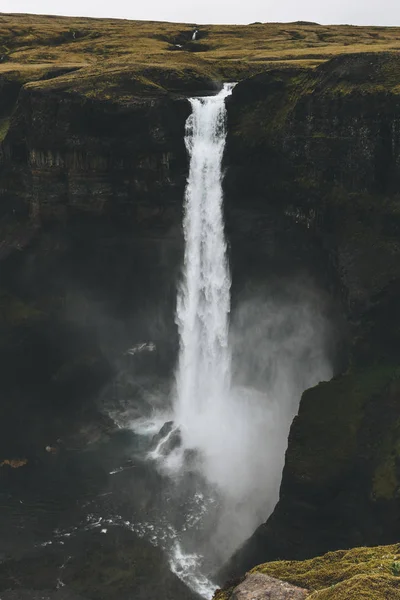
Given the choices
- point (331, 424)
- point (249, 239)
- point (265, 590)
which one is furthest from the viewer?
point (249, 239)

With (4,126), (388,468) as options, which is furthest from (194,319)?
(4,126)

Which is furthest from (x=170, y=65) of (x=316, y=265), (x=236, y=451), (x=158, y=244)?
(x=236, y=451)

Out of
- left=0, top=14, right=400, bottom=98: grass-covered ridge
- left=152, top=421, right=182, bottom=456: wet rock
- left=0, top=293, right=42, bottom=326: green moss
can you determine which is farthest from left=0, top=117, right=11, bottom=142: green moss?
left=152, top=421, right=182, bottom=456: wet rock

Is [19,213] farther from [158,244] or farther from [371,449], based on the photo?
[371,449]

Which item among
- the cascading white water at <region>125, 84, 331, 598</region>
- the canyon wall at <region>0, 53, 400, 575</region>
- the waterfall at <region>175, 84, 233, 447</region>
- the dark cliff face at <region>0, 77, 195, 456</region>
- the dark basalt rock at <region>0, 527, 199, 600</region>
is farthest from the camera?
the dark cliff face at <region>0, 77, 195, 456</region>

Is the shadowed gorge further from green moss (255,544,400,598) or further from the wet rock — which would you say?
green moss (255,544,400,598)

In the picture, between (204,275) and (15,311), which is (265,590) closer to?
(204,275)
